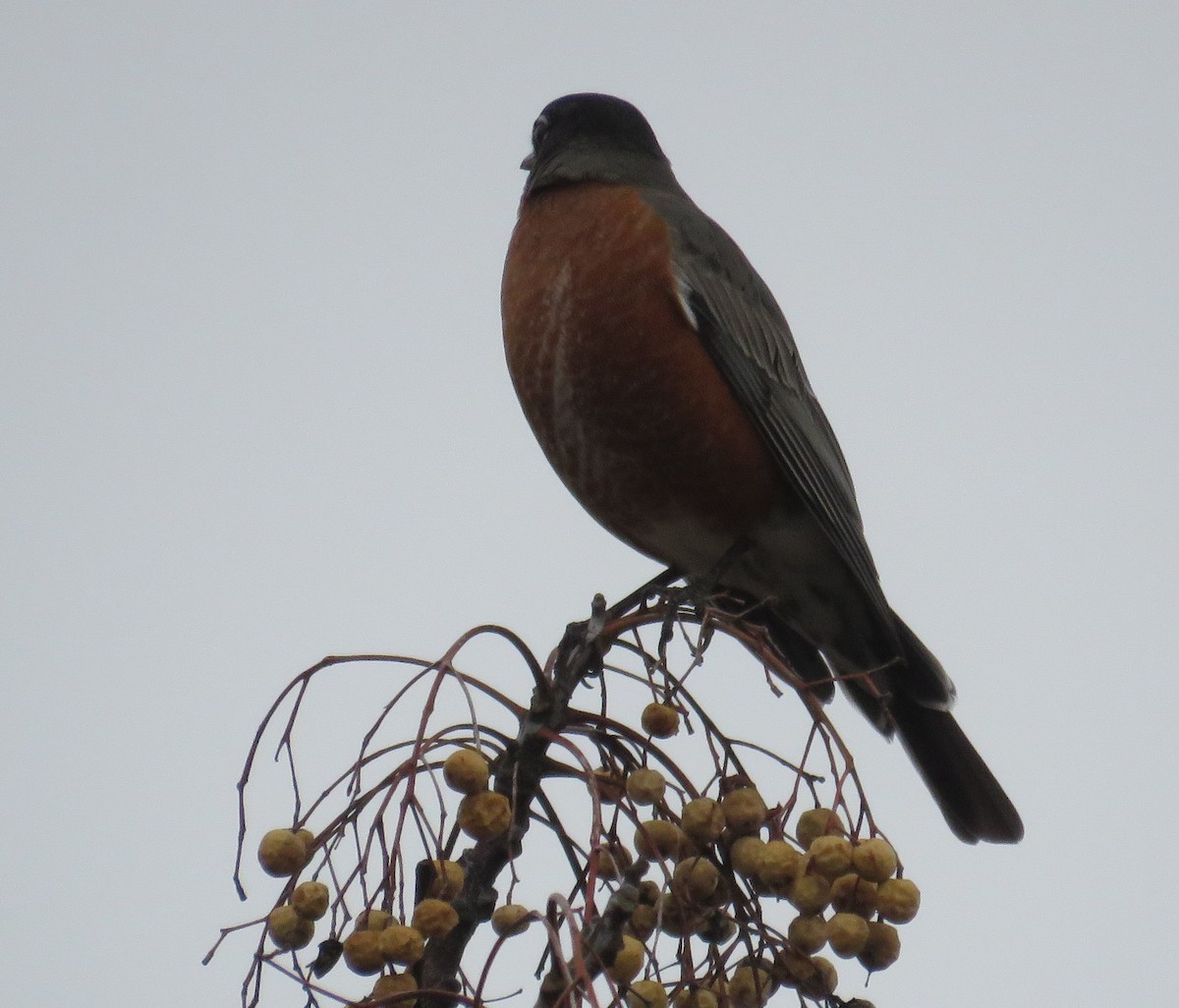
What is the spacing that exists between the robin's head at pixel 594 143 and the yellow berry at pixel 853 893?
246 cm

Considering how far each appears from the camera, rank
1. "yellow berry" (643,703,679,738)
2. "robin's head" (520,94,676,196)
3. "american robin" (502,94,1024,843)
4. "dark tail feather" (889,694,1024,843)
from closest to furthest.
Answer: "yellow berry" (643,703,679,738) → "dark tail feather" (889,694,1024,843) → "american robin" (502,94,1024,843) → "robin's head" (520,94,676,196)

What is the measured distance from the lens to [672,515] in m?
3.24

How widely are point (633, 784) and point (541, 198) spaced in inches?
88.8

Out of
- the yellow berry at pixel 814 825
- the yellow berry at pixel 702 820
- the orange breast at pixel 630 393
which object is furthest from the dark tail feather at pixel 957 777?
the yellow berry at pixel 702 820

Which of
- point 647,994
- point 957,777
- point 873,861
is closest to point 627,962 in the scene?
point 647,994

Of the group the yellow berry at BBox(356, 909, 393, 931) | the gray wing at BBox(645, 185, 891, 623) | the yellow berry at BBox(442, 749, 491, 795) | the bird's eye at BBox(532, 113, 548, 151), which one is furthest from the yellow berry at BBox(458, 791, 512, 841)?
the bird's eye at BBox(532, 113, 548, 151)

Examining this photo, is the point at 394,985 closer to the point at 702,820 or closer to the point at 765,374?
the point at 702,820

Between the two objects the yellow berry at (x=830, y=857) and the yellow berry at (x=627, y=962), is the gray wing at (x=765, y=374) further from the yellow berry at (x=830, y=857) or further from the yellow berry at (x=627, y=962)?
the yellow berry at (x=627, y=962)

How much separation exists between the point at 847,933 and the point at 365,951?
0.51 metres

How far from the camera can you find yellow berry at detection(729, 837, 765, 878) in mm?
1564

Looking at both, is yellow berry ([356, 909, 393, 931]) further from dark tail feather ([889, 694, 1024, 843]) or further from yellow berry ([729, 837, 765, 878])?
dark tail feather ([889, 694, 1024, 843])

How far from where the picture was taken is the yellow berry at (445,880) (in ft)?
4.83

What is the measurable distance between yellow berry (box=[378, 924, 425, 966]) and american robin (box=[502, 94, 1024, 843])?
5.78ft

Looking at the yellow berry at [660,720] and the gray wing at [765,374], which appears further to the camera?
the gray wing at [765,374]
